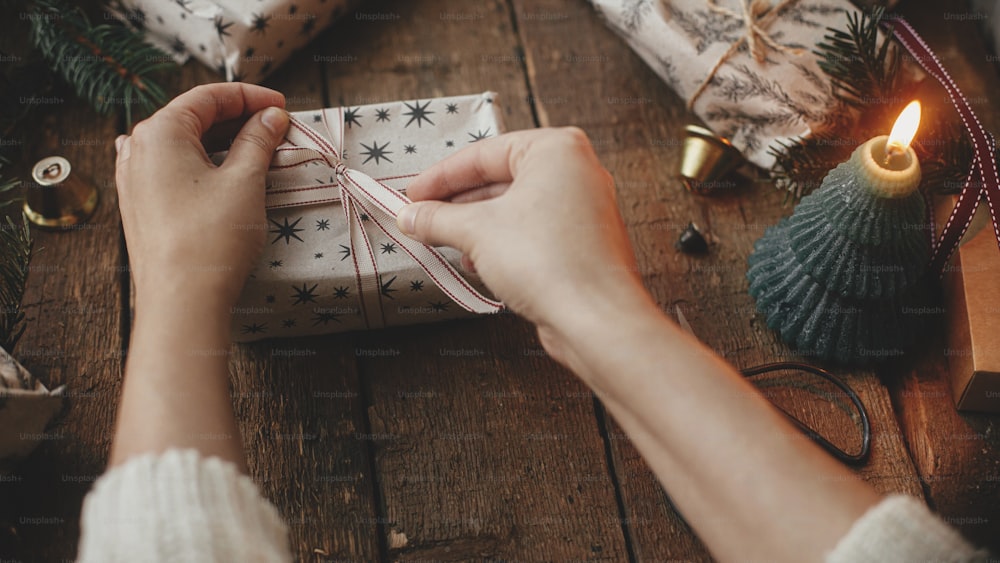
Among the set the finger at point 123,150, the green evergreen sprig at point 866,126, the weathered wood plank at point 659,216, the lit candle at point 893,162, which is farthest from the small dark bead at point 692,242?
the finger at point 123,150

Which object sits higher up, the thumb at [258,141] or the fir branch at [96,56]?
the fir branch at [96,56]

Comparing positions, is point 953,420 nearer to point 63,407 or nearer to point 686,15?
point 686,15

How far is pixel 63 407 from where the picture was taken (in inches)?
33.1

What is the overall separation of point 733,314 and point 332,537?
555 mm

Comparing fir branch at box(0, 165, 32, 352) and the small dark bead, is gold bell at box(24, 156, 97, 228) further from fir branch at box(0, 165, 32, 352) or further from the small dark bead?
the small dark bead

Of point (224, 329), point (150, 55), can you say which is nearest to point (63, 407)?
point (224, 329)

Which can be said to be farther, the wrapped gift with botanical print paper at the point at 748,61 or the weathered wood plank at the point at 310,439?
the wrapped gift with botanical print paper at the point at 748,61

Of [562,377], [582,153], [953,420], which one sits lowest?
[953,420]

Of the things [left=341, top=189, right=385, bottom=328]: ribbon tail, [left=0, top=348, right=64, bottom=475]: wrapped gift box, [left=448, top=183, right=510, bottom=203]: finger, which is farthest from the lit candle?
[left=0, top=348, right=64, bottom=475]: wrapped gift box

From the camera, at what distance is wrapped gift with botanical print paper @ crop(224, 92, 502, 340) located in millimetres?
802

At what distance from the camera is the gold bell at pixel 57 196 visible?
915 millimetres

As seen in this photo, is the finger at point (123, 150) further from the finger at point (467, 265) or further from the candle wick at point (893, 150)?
the candle wick at point (893, 150)

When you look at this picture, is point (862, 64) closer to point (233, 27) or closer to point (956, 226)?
point (956, 226)

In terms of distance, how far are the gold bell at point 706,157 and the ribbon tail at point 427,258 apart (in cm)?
36
